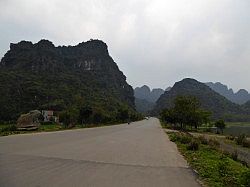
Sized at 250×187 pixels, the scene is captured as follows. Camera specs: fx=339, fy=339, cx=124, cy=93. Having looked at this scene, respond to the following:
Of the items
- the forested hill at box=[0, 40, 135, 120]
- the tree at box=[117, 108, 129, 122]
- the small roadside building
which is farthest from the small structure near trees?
the tree at box=[117, 108, 129, 122]

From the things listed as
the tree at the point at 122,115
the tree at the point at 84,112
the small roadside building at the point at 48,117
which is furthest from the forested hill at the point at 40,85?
the tree at the point at 84,112

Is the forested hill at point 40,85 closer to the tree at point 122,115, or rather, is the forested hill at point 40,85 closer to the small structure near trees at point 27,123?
the tree at point 122,115

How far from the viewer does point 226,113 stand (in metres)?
189

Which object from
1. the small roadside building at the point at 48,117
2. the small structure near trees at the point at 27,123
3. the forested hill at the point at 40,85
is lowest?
the small structure near trees at the point at 27,123

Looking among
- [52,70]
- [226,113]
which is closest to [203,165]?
[52,70]

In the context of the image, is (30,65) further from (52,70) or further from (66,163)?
(66,163)

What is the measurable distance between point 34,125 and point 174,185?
38.5 meters

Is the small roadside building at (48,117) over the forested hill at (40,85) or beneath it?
beneath

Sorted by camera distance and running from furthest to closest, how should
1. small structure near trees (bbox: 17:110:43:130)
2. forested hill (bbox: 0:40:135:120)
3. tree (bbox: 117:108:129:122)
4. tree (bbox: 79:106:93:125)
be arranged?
1. tree (bbox: 117:108:129:122)
2. forested hill (bbox: 0:40:135:120)
3. tree (bbox: 79:106:93:125)
4. small structure near trees (bbox: 17:110:43:130)

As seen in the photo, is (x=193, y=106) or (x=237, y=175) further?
(x=193, y=106)

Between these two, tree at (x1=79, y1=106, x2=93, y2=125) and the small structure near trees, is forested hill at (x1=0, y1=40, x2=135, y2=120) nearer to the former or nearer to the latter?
tree at (x1=79, y1=106, x2=93, y2=125)

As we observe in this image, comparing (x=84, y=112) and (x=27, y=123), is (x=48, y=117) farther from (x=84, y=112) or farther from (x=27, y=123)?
(x=27, y=123)

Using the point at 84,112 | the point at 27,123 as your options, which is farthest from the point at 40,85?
the point at 27,123

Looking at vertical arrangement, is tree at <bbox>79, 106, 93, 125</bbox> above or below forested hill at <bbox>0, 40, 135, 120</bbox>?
below
